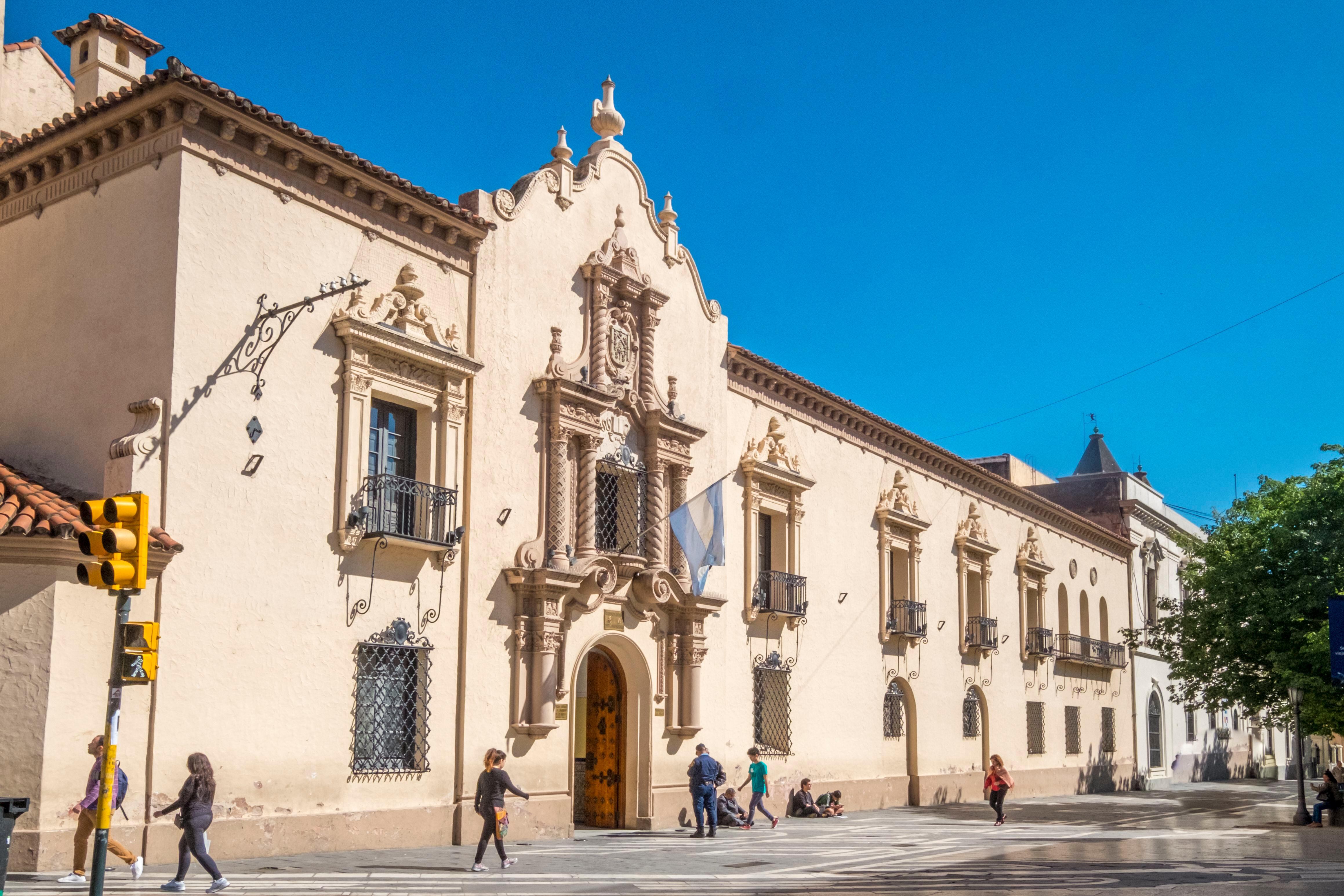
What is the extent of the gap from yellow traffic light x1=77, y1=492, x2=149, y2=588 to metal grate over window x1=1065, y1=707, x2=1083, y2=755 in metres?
31.6

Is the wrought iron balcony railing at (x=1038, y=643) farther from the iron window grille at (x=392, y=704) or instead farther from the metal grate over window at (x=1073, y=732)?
the iron window grille at (x=392, y=704)

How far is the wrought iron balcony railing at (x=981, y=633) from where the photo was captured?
3089cm

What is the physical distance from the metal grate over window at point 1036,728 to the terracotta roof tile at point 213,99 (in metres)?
23.2

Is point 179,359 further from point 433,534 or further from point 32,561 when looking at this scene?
point 433,534

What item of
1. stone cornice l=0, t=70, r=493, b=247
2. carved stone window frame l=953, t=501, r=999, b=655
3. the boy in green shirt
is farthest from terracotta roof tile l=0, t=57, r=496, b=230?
carved stone window frame l=953, t=501, r=999, b=655

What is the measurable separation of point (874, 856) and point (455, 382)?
8380 mm

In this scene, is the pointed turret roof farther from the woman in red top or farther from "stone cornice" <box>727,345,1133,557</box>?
the woman in red top

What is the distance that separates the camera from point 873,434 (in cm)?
2814

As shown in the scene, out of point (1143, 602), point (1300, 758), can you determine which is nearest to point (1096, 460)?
point (1143, 602)

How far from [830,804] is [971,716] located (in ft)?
27.3

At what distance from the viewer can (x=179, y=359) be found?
46.0ft

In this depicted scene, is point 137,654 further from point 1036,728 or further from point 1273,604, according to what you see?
point 1036,728

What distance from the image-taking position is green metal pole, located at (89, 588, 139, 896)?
9.28 metres

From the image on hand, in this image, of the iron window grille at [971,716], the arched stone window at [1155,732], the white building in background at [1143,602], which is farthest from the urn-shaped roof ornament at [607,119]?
the arched stone window at [1155,732]
